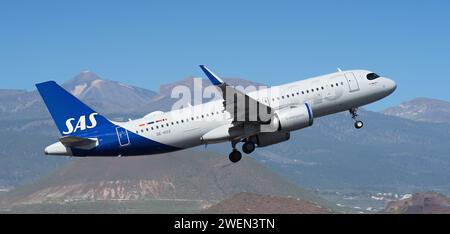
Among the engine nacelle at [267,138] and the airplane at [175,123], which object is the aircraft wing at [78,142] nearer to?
the airplane at [175,123]

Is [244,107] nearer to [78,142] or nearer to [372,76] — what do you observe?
[78,142]

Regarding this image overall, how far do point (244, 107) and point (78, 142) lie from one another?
14890 millimetres

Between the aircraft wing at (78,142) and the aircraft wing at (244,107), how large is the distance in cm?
1230

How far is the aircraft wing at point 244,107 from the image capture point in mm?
63469

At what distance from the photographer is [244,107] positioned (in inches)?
2574

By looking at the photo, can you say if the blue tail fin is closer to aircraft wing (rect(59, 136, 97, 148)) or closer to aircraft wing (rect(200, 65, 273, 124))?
aircraft wing (rect(59, 136, 97, 148))

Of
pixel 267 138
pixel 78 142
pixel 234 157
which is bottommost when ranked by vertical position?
pixel 78 142

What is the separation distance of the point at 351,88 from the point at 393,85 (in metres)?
7.52

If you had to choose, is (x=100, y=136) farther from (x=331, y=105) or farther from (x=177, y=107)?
(x=331, y=105)

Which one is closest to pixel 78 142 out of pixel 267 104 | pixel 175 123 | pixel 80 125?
pixel 80 125

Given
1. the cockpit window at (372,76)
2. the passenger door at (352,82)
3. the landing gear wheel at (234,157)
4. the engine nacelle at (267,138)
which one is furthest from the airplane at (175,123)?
the cockpit window at (372,76)
